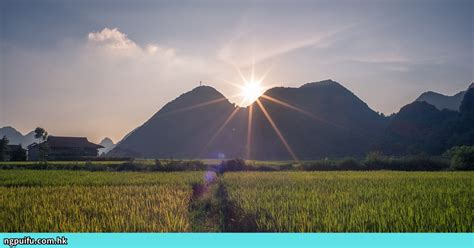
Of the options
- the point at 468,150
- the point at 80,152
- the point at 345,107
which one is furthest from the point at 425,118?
the point at 80,152

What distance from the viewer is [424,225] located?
604cm

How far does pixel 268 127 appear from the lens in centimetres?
11056

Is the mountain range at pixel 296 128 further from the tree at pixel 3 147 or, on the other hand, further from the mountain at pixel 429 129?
the tree at pixel 3 147

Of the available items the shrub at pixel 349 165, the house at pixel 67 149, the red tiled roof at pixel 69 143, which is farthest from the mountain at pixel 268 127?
the shrub at pixel 349 165

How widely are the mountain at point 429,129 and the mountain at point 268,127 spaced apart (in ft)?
22.3

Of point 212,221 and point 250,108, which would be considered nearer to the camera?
point 212,221

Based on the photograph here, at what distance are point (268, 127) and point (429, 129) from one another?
54160 mm

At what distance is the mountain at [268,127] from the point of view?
8981 centimetres

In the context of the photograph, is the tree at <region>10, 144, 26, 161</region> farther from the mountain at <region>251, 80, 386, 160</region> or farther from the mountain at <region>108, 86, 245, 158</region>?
the mountain at <region>108, 86, 245, 158</region>

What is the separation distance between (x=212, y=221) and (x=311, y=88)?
118042mm

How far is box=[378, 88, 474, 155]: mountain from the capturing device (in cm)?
4922

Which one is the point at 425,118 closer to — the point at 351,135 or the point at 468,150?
the point at 351,135

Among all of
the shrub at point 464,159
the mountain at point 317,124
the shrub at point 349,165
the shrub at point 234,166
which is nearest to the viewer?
the shrub at point 464,159

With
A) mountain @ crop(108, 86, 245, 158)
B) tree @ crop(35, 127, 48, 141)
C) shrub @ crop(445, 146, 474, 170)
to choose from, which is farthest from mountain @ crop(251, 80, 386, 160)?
tree @ crop(35, 127, 48, 141)
